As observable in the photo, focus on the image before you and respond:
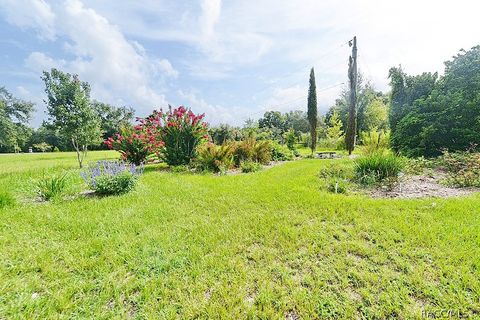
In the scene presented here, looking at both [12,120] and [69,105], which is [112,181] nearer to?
[69,105]

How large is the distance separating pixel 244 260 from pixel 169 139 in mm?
7091

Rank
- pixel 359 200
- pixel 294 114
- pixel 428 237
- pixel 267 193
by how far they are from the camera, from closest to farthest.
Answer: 1. pixel 428 237
2. pixel 359 200
3. pixel 267 193
4. pixel 294 114

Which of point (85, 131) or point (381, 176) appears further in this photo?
point (85, 131)

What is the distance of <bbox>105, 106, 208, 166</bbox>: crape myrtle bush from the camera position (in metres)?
8.59

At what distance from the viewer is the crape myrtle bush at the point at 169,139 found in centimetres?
859

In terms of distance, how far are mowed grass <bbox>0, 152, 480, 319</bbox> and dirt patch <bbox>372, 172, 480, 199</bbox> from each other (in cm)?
40

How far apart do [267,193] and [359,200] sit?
1713mm

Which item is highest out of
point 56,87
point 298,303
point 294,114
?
point 294,114

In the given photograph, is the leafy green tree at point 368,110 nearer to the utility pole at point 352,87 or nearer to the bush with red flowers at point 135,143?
the utility pole at point 352,87

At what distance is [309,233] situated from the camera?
285 centimetres

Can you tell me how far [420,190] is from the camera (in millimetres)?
4457

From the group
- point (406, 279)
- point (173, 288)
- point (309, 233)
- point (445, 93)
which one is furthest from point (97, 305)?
point (445, 93)

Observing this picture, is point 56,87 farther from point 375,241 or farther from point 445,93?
point 445,93

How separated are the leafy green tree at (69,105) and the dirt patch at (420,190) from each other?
11.2 m
